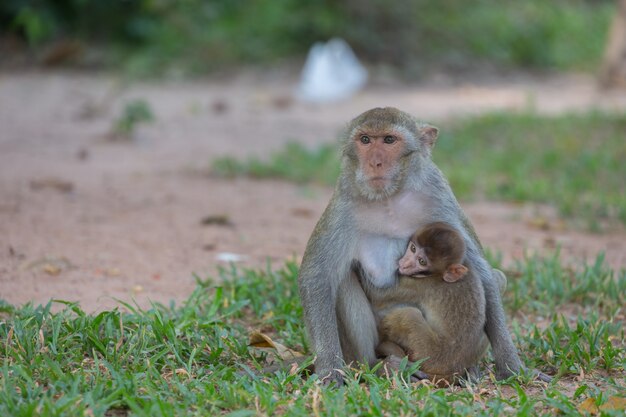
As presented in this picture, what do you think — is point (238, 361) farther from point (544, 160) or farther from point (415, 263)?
point (544, 160)

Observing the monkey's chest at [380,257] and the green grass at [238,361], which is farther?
the monkey's chest at [380,257]

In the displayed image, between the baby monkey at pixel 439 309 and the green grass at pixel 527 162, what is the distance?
3.78m

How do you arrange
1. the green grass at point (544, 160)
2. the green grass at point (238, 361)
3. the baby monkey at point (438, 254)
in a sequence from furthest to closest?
1. the green grass at point (544, 160)
2. the baby monkey at point (438, 254)
3. the green grass at point (238, 361)

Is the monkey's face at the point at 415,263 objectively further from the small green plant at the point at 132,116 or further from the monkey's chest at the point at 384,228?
the small green plant at the point at 132,116

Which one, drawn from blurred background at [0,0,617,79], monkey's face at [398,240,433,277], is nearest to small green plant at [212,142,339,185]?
monkey's face at [398,240,433,277]

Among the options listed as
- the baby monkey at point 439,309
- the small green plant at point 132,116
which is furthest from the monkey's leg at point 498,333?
the small green plant at point 132,116

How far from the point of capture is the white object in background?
15.5m

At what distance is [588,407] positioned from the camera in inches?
172

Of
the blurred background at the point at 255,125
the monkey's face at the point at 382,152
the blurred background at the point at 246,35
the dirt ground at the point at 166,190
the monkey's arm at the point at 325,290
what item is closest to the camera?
the monkey's arm at the point at 325,290

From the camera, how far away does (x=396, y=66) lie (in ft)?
57.8

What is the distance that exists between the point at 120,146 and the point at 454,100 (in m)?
6.07

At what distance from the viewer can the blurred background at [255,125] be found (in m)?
7.52

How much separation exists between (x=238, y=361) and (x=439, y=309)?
1.09m

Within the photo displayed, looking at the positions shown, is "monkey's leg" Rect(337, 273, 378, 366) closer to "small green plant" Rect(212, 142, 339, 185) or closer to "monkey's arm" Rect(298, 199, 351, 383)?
"monkey's arm" Rect(298, 199, 351, 383)
